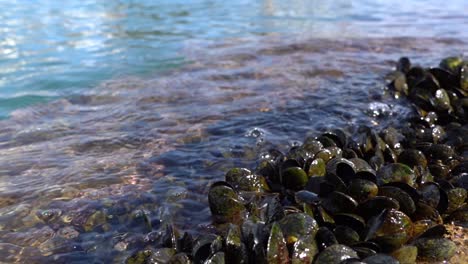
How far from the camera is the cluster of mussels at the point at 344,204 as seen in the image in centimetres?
337

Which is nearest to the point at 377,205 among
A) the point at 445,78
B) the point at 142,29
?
the point at 445,78

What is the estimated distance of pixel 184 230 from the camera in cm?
429

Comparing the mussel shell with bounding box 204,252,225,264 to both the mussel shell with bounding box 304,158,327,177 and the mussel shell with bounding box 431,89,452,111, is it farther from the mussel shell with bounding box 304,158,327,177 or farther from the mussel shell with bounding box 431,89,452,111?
the mussel shell with bounding box 431,89,452,111

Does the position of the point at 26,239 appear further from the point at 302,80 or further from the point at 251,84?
the point at 302,80

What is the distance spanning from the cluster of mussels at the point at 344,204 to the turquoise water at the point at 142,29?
5845mm

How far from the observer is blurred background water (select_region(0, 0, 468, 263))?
180 inches

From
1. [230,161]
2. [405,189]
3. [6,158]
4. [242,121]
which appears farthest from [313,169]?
[6,158]

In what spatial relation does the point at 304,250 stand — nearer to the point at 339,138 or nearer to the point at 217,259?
the point at 217,259

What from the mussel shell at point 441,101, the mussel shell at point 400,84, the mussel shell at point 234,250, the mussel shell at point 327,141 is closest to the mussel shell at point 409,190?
the mussel shell at point 327,141

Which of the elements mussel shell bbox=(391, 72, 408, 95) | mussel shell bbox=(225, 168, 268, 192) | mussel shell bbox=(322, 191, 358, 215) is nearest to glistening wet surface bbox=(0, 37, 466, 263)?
mussel shell bbox=(391, 72, 408, 95)

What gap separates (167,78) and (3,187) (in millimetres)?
5138

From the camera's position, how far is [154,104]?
8.04 m

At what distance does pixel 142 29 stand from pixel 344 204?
12689 mm

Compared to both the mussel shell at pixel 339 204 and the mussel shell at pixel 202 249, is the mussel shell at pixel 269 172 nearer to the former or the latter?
the mussel shell at pixel 339 204
